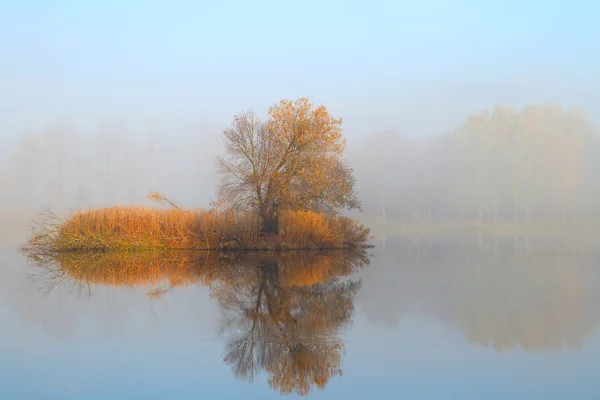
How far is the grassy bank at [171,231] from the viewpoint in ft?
83.1

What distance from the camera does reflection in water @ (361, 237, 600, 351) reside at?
819 centimetres

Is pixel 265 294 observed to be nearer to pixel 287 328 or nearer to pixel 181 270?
pixel 287 328

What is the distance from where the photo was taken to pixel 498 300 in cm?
1144

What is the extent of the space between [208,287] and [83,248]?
15046 mm

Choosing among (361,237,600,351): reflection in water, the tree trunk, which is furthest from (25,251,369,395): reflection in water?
the tree trunk

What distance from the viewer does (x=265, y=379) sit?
5832mm

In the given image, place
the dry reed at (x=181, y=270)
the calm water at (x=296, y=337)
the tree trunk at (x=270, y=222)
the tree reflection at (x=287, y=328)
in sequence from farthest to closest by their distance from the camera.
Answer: the tree trunk at (x=270, y=222)
the dry reed at (x=181, y=270)
the tree reflection at (x=287, y=328)
the calm water at (x=296, y=337)

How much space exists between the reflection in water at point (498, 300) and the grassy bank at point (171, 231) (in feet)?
26.9

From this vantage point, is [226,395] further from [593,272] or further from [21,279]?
[593,272]

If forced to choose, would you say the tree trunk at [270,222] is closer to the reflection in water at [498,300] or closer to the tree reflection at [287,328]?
the reflection in water at [498,300]

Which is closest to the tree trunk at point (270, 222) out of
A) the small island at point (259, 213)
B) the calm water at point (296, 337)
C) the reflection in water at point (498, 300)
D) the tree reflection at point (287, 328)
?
the small island at point (259, 213)

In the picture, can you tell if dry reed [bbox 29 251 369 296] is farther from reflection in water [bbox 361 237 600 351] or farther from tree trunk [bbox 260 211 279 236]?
tree trunk [bbox 260 211 279 236]

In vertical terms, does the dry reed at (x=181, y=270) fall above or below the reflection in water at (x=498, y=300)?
below

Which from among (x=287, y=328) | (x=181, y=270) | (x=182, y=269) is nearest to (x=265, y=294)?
(x=287, y=328)
